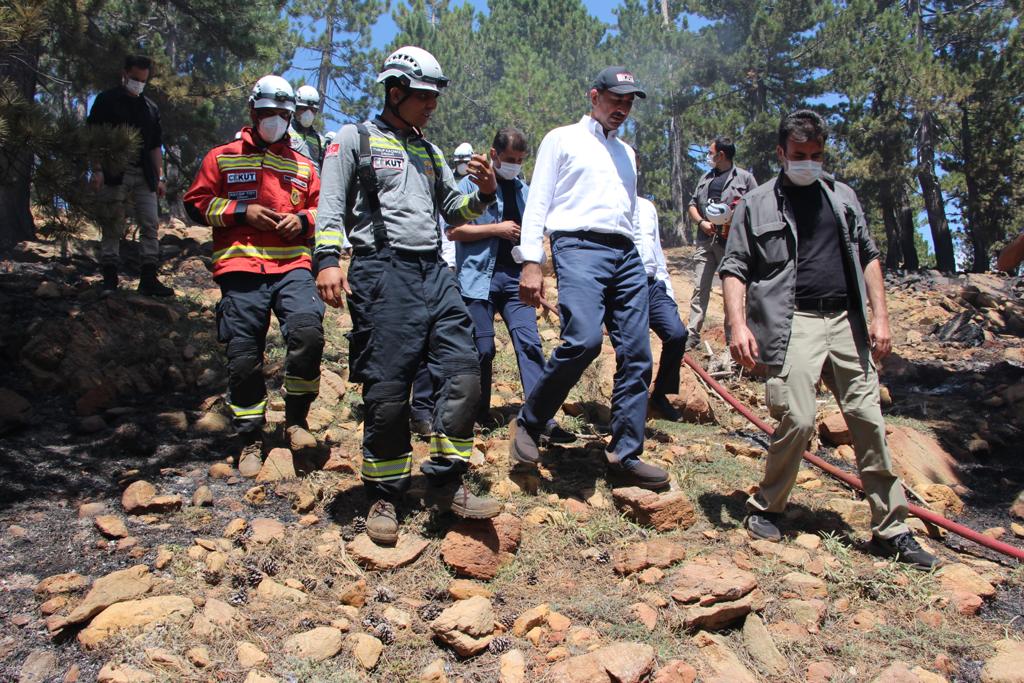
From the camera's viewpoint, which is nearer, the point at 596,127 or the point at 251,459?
the point at 596,127

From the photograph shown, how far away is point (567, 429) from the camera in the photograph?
185 inches

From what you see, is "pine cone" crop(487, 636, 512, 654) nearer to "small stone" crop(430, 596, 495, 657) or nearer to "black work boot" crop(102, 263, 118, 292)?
"small stone" crop(430, 596, 495, 657)

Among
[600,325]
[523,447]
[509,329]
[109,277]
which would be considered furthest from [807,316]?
[109,277]

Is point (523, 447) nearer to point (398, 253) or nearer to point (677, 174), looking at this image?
point (398, 253)

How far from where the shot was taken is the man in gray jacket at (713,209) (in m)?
6.68

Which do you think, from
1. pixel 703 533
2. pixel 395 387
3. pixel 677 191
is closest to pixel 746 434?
pixel 703 533

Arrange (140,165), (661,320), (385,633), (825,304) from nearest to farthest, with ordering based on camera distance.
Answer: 1. (385,633)
2. (825,304)
3. (661,320)
4. (140,165)

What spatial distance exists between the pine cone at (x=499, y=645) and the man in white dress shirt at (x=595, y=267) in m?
1.19

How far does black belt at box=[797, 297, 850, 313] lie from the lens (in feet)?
11.3

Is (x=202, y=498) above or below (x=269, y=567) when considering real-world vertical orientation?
above

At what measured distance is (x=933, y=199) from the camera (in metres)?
17.4

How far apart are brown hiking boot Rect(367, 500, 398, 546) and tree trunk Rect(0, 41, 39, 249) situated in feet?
8.18

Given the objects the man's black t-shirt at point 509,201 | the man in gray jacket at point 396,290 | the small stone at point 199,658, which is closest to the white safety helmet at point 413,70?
the man in gray jacket at point 396,290

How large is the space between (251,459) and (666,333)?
251 centimetres
